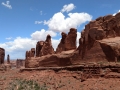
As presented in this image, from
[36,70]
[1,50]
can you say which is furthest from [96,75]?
[1,50]

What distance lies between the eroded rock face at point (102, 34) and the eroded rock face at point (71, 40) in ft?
23.9

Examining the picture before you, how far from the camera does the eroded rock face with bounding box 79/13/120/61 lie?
2908cm

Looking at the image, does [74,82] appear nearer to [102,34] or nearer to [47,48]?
[102,34]

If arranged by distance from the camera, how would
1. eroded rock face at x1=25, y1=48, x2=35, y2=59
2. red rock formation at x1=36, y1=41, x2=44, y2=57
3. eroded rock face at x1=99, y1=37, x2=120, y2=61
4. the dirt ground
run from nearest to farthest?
1. the dirt ground
2. eroded rock face at x1=99, y1=37, x2=120, y2=61
3. red rock formation at x1=36, y1=41, x2=44, y2=57
4. eroded rock face at x1=25, y1=48, x2=35, y2=59

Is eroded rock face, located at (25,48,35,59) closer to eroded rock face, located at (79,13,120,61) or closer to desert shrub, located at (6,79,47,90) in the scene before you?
desert shrub, located at (6,79,47,90)

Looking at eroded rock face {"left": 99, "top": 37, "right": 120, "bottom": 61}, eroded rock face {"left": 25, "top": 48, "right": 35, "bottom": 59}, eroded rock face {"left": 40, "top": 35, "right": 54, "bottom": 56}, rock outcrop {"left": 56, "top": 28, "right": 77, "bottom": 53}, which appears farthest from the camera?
eroded rock face {"left": 25, "top": 48, "right": 35, "bottom": 59}

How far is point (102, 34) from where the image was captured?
3127cm

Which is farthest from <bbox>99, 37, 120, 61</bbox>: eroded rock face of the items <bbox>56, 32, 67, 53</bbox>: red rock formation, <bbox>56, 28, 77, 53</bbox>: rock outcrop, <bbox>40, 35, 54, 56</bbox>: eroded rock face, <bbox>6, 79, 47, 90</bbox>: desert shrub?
<bbox>40, 35, 54, 56</bbox>: eroded rock face

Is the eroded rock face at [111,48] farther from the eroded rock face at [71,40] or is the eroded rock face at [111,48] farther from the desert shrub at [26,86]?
the eroded rock face at [71,40]

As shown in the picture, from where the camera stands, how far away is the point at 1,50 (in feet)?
241

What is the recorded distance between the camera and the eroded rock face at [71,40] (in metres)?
42.5

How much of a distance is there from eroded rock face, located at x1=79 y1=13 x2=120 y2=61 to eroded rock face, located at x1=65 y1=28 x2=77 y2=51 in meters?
7.29

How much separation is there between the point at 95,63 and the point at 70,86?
4796mm

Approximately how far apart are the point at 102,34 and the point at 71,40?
1280 cm
